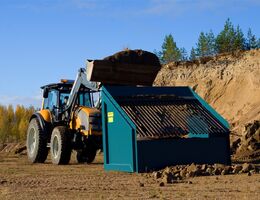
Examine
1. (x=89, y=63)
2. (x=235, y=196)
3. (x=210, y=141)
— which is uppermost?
(x=89, y=63)

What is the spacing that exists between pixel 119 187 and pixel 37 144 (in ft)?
Answer: 25.4

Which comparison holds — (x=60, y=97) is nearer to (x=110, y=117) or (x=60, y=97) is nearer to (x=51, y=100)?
(x=51, y=100)

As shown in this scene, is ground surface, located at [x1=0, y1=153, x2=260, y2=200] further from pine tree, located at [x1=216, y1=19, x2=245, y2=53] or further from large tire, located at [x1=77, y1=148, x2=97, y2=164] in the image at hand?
pine tree, located at [x1=216, y1=19, x2=245, y2=53]

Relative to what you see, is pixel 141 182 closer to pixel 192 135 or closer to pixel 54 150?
pixel 192 135

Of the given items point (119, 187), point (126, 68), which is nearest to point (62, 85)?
point (126, 68)

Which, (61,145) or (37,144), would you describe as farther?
(37,144)

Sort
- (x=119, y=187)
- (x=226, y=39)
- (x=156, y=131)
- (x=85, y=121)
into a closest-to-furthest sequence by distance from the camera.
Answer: (x=119, y=187)
(x=156, y=131)
(x=85, y=121)
(x=226, y=39)

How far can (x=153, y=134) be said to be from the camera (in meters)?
12.8

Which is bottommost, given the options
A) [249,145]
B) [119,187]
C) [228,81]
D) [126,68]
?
[119,187]

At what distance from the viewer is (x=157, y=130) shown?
13.0 m

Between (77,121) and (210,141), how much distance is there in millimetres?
4756

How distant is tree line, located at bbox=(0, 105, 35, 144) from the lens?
267 ft

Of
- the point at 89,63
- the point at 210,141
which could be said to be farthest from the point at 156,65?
the point at 210,141

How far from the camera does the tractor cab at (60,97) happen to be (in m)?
17.3
